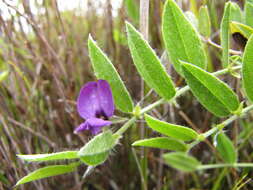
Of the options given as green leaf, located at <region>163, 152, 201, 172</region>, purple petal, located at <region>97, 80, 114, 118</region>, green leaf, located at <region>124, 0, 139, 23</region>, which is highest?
green leaf, located at <region>124, 0, 139, 23</region>

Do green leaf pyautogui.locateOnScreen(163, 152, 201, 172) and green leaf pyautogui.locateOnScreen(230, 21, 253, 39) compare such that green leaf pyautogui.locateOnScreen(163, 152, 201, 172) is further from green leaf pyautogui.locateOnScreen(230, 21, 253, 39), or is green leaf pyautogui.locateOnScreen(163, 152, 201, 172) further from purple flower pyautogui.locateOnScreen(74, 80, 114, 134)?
green leaf pyautogui.locateOnScreen(230, 21, 253, 39)

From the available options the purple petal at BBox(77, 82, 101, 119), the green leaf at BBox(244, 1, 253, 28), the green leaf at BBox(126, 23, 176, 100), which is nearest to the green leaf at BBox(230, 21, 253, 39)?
the green leaf at BBox(244, 1, 253, 28)

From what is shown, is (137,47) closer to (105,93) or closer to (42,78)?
(105,93)

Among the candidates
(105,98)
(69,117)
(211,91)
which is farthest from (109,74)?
(69,117)

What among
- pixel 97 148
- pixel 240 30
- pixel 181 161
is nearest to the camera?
pixel 181 161

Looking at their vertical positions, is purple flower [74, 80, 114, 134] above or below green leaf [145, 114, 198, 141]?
above

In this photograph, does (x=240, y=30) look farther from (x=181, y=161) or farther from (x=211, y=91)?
(x=181, y=161)

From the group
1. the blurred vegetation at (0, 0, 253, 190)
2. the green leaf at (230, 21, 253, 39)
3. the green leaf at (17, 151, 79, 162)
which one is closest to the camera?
the green leaf at (17, 151, 79, 162)
